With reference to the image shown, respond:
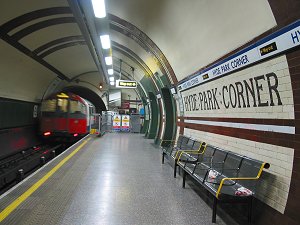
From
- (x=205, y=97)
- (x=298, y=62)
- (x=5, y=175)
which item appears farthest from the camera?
(x=5, y=175)

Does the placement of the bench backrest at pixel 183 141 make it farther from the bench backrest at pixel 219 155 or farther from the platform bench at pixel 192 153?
the bench backrest at pixel 219 155

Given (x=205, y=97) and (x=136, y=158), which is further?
(x=136, y=158)

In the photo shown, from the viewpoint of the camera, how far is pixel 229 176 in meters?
3.94

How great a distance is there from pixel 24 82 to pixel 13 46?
3.08 metres

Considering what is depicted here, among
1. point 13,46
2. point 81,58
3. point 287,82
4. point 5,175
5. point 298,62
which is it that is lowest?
point 5,175

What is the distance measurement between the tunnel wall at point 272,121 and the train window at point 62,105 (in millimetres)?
9137

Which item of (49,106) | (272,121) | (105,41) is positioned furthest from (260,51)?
(49,106)

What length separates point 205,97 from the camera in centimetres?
547

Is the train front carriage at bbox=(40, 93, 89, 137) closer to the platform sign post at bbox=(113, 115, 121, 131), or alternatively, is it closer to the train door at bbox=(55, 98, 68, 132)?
the train door at bbox=(55, 98, 68, 132)

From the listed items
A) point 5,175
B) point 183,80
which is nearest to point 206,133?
point 183,80

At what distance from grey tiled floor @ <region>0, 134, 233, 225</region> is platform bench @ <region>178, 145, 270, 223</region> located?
1.29 ft

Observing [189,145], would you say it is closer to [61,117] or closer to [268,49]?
[268,49]

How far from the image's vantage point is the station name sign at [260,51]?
102 inches

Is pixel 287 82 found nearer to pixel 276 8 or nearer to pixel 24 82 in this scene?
pixel 276 8
